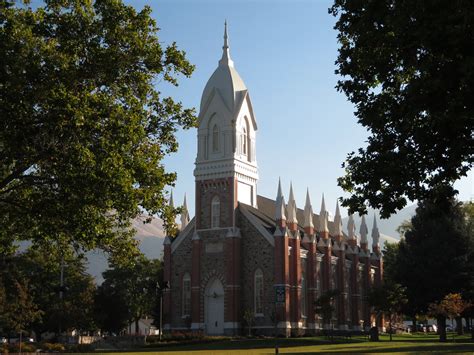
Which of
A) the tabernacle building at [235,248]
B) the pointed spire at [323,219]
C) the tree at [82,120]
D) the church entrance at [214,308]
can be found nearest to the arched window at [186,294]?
the tabernacle building at [235,248]

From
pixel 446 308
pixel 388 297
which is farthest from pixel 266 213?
pixel 446 308

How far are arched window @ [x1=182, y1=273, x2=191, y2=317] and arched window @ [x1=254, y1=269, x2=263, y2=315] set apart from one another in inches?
276

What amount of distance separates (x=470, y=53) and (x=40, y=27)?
50.1ft

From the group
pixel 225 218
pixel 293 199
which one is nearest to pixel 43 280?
pixel 225 218

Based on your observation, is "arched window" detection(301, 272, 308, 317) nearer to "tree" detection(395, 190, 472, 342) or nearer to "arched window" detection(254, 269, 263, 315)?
"arched window" detection(254, 269, 263, 315)

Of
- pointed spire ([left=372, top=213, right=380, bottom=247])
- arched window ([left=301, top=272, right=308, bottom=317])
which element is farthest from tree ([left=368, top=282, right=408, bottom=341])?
pointed spire ([left=372, top=213, right=380, bottom=247])

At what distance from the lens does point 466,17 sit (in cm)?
1711

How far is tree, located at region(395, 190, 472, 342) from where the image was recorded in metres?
64.8

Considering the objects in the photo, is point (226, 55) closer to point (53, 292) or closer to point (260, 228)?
point (260, 228)

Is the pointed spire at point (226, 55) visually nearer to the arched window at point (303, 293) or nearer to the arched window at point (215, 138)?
the arched window at point (215, 138)

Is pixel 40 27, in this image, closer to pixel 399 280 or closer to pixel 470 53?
pixel 470 53

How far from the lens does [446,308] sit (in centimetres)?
5912

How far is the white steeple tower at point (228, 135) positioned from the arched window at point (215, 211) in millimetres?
1814

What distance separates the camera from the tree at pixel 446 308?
5903 centimetres
